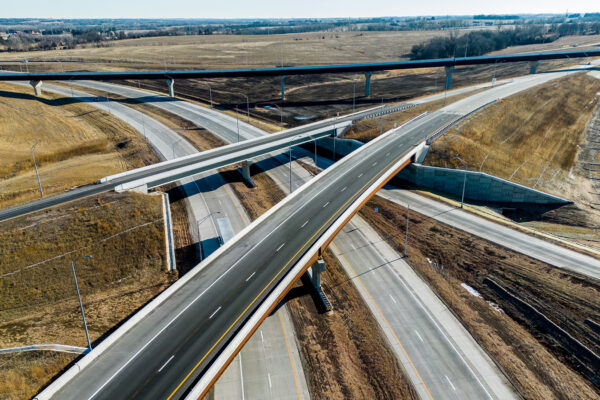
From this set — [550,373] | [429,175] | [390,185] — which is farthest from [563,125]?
[550,373]

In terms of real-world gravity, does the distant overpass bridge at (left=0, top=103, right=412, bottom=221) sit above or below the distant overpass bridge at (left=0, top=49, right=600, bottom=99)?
below

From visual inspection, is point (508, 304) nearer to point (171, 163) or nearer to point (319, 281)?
point (319, 281)

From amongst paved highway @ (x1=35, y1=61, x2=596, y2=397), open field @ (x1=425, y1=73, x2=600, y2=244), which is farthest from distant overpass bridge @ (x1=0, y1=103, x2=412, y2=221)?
A: open field @ (x1=425, y1=73, x2=600, y2=244)

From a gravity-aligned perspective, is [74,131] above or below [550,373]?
above

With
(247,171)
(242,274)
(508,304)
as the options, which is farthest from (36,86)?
A: (508,304)

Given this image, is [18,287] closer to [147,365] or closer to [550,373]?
[147,365]

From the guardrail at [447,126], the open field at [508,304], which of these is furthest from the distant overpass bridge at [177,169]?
the open field at [508,304]

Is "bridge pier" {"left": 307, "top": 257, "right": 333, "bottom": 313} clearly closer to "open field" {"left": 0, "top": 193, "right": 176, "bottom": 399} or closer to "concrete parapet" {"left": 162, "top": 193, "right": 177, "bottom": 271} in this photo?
"open field" {"left": 0, "top": 193, "right": 176, "bottom": 399}
